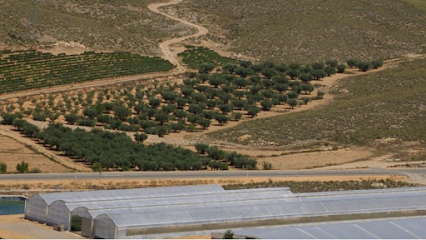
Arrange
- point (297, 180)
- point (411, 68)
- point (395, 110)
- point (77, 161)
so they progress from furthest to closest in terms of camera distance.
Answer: point (411, 68)
point (395, 110)
point (77, 161)
point (297, 180)

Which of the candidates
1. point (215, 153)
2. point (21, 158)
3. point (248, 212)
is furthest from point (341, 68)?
point (248, 212)

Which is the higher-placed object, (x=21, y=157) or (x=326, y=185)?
(x=326, y=185)

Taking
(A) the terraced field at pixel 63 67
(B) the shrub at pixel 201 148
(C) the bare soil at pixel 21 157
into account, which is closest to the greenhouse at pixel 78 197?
(C) the bare soil at pixel 21 157

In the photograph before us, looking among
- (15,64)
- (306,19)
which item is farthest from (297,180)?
(306,19)

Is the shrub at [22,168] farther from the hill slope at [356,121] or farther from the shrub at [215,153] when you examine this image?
the hill slope at [356,121]

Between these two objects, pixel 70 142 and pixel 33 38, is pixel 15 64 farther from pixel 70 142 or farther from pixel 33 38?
pixel 70 142

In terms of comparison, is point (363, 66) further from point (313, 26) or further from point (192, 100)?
point (192, 100)
